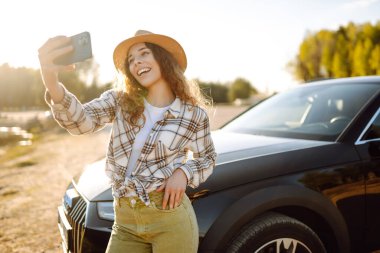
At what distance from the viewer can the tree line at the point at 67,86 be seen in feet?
83.1

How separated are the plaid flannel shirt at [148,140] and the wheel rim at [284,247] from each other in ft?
2.09

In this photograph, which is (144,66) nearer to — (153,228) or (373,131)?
(153,228)

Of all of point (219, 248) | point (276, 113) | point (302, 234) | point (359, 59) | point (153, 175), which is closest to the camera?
point (153, 175)

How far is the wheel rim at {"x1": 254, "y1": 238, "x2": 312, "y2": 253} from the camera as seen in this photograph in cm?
208

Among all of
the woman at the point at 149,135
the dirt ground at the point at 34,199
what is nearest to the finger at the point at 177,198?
the woman at the point at 149,135

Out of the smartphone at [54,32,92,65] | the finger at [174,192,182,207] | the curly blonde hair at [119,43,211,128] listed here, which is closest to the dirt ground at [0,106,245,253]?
the curly blonde hair at [119,43,211,128]

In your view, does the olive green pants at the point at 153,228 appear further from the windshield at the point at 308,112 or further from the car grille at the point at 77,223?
the windshield at the point at 308,112

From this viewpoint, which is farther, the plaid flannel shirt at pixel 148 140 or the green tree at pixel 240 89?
the green tree at pixel 240 89

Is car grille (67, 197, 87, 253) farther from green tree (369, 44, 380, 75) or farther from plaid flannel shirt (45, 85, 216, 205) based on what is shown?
green tree (369, 44, 380, 75)

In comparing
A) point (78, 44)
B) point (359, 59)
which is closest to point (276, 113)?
point (78, 44)

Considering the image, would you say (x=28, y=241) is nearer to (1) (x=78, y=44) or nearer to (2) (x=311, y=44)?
(1) (x=78, y=44)

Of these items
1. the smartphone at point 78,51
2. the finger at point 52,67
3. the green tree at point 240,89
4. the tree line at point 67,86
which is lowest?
the green tree at point 240,89

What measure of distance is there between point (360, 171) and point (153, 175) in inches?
56.3

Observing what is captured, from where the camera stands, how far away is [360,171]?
238 centimetres
